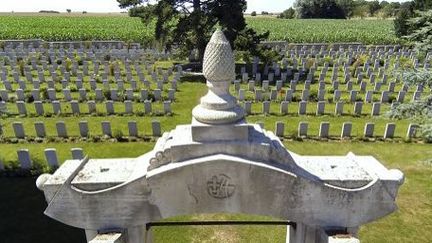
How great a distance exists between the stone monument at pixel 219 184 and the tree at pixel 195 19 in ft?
65.3

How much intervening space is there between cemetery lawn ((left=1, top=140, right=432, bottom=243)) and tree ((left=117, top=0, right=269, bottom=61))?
12619mm

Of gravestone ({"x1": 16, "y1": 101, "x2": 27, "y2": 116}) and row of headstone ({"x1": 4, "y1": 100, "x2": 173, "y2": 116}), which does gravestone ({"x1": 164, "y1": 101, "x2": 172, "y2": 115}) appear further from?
gravestone ({"x1": 16, "y1": 101, "x2": 27, "y2": 116})

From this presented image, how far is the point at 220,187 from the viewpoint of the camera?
445 centimetres

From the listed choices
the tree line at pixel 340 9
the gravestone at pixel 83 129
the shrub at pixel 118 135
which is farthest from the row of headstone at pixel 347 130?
the tree line at pixel 340 9

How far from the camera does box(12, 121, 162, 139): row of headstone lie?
1362cm

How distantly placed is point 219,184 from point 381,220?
6.53m

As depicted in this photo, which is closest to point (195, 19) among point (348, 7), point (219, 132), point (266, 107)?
point (266, 107)

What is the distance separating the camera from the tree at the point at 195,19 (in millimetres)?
23906

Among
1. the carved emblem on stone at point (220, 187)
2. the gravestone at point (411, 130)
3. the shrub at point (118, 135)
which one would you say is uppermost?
the carved emblem on stone at point (220, 187)

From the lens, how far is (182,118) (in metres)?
16.2

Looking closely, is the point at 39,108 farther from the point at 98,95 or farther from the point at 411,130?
the point at 411,130

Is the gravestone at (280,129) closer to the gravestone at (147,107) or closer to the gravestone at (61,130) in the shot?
the gravestone at (147,107)

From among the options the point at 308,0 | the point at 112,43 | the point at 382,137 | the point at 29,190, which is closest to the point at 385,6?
the point at 308,0

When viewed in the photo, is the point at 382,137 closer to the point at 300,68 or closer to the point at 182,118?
the point at 182,118
